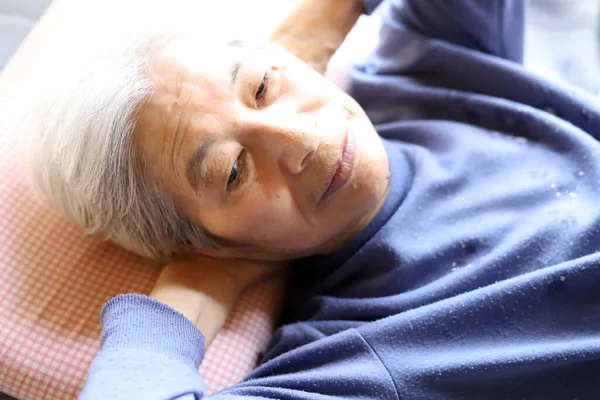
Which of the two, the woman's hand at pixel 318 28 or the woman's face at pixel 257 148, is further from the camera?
the woman's hand at pixel 318 28

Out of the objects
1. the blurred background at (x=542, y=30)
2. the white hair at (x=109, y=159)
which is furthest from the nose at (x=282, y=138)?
the blurred background at (x=542, y=30)

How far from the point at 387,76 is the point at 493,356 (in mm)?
607

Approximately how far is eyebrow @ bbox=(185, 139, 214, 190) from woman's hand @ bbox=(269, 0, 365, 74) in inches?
15.6

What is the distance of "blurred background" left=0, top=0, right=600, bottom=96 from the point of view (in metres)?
1.32

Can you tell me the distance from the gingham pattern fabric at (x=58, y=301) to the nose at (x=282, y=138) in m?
0.28

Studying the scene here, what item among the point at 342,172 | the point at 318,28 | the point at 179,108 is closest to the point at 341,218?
the point at 342,172

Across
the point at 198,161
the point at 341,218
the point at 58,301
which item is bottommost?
the point at 58,301

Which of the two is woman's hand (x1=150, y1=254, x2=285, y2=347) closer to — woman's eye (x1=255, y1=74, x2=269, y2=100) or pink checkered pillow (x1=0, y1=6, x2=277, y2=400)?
Result: pink checkered pillow (x1=0, y1=6, x2=277, y2=400)

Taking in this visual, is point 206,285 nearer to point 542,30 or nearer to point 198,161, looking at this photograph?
point 198,161

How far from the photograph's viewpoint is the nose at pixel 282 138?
2.79 feet

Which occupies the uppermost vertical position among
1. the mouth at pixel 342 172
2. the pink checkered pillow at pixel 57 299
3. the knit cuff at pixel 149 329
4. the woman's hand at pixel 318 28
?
the woman's hand at pixel 318 28

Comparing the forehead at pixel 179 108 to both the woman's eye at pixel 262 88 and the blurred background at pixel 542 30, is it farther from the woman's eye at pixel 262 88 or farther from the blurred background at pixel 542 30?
the blurred background at pixel 542 30

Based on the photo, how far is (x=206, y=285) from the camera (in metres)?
0.96

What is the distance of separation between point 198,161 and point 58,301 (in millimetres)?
341
